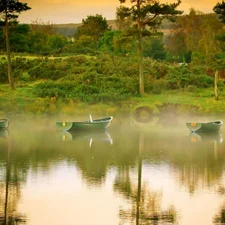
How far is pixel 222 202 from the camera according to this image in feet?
86.3

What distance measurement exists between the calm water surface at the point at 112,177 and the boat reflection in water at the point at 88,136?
0.06 metres

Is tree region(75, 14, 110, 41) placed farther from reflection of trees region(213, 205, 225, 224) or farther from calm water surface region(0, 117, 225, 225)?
reflection of trees region(213, 205, 225, 224)

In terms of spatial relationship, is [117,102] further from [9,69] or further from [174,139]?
[174,139]

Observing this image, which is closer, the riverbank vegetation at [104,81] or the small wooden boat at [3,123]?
the small wooden boat at [3,123]

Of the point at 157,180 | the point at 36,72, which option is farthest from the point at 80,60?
the point at 157,180

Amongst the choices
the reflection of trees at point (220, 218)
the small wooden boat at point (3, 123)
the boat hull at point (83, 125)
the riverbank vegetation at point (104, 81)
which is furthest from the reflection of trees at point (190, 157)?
the riverbank vegetation at point (104, 81)

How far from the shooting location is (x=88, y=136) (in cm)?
4569

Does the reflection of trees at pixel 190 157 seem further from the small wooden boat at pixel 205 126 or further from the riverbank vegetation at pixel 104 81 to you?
the riverbank vegetation at pixel 104 81

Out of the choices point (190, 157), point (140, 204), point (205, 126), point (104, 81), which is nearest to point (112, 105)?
point (104, 81)

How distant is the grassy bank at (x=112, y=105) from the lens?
56.7 metres

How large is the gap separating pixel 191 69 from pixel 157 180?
3849 cm

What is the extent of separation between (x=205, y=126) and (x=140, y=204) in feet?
67.1

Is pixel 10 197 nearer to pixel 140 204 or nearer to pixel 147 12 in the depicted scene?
pixel 140 204

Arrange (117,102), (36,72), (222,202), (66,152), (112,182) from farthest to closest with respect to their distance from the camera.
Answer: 1. (36,72)
2. (117,102)
3. (66,152)
4. (112,182)
5. (222,202)
